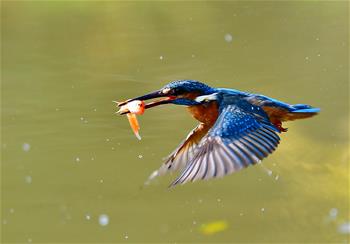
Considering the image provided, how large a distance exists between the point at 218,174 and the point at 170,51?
13.2 ft

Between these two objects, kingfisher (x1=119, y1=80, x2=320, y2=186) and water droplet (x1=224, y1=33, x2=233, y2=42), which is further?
water droplet (x1=224, y1=33, x2=233, y2=42)

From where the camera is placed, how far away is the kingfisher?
383 centimetres

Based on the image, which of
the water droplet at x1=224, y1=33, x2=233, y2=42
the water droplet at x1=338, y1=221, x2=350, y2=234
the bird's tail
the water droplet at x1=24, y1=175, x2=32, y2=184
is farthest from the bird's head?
the water droplet at x1=224, y1=33, x2=233, y2=42

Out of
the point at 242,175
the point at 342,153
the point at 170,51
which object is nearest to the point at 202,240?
the point at 242,175

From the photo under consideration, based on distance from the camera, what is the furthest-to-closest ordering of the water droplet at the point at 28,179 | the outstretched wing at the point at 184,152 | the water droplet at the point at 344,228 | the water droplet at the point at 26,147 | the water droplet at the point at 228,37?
the water droplet at the point at 228,37, the water droplet at the point at 26,147, the water droplet at the point at 28,179, the water droplet at the point at 344,228, the outstretched wing at the point at 184,152

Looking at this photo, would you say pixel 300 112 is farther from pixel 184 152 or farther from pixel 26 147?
pixel 26 147

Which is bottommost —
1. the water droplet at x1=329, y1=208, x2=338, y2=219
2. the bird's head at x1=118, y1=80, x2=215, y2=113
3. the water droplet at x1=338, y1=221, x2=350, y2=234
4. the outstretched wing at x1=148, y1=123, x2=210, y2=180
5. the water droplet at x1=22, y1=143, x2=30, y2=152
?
the water droplet at x1=338, y1=221, x2=350, y2=234

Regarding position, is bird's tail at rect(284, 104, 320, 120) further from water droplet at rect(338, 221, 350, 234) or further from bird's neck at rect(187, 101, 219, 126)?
water droplet at rect(338, 221, 350, 234)

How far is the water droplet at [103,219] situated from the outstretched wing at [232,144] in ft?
3.31

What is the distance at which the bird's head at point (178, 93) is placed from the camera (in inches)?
162

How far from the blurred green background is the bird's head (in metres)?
0.88

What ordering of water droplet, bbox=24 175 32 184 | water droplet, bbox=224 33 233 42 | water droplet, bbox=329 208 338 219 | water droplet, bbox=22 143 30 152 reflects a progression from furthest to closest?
water droplet, bbox=224 33 233 42 → water droplet, bbox=22 143 30 152 → water droplet, bbox=24 175 32 184 → water droplet, bbox=329 208 338 219

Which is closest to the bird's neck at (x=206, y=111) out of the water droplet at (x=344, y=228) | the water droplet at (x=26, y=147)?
the water droplet at (x=344, y=228)

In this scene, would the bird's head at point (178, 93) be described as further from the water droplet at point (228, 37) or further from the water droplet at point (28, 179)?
the water droplet at point (228, 37)
